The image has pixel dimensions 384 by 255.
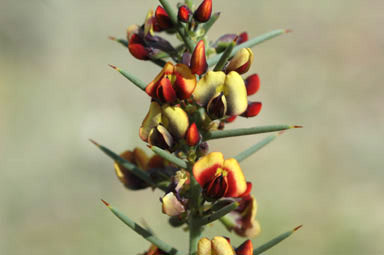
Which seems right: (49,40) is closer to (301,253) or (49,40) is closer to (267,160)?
(267,160)

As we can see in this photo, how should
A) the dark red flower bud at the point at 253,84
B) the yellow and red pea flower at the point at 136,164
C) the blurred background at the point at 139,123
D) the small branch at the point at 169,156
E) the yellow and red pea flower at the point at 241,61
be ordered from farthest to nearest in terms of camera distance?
the blurred background at the point at 139,123, the yellow and red pea flower at the point at 136,164, the dark red flower bud at the point at 253,84, the yellow and red pea flower at the point at 241,61, the small branch at the point at 169,156

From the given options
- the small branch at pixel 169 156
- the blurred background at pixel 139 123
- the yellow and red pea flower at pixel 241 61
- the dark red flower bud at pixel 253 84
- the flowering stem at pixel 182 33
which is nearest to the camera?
the small branch at pixel 169 156

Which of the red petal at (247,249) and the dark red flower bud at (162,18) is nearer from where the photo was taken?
the red petal at (247,249)

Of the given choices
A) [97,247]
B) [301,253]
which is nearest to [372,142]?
[301,253]

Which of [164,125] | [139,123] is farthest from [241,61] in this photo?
[139,123]

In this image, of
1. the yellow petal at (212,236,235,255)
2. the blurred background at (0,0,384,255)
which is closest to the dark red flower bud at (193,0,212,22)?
the yellow petal at (212,236,235,255)

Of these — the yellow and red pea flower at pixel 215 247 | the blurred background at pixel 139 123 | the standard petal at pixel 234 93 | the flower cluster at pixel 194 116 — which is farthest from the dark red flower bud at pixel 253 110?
the blurred background at pixel 139 123

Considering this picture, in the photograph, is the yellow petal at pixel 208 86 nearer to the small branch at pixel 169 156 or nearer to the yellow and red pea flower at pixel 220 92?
the yellow and red pea flower at pixel 220 92
